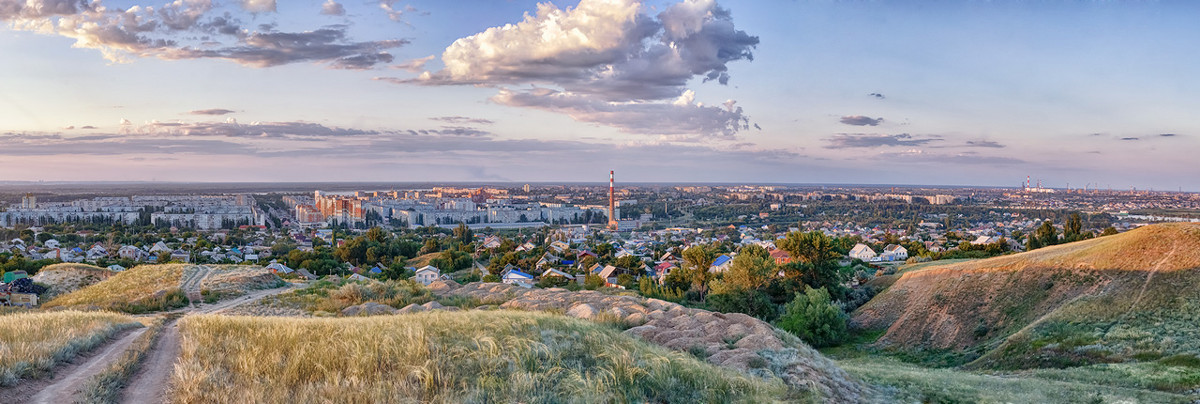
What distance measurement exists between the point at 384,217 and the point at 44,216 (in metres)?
42.0

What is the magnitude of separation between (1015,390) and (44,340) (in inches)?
465

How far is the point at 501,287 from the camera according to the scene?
723 inches

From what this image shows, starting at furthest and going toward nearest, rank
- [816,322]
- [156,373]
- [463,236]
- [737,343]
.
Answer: [463,236], [816,322], [737,343], [156,373]

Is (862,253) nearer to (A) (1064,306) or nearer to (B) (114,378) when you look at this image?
(A) (1064,306)

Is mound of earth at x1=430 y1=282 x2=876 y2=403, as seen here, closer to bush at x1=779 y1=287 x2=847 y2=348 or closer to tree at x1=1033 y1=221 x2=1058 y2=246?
bush at x1=779 y1=287 x2=847 y2=348

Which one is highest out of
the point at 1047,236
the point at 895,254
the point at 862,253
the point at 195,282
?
the point at 1047,236

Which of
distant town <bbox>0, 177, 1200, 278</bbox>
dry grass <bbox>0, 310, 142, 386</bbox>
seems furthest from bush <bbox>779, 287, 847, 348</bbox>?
distant town <bbox>0, 177, 1200, 278</bbox>

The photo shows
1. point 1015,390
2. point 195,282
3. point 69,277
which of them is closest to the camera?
point 1015,390

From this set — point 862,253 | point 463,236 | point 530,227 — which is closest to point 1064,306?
point 862,253

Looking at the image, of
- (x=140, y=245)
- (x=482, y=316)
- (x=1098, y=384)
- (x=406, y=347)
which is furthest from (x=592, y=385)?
(x=140, y=245)

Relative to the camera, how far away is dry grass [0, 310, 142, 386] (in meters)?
5.47

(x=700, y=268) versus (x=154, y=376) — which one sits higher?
(x=154, y=376)

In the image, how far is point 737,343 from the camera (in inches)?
341

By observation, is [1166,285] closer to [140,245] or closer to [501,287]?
[501,287]
